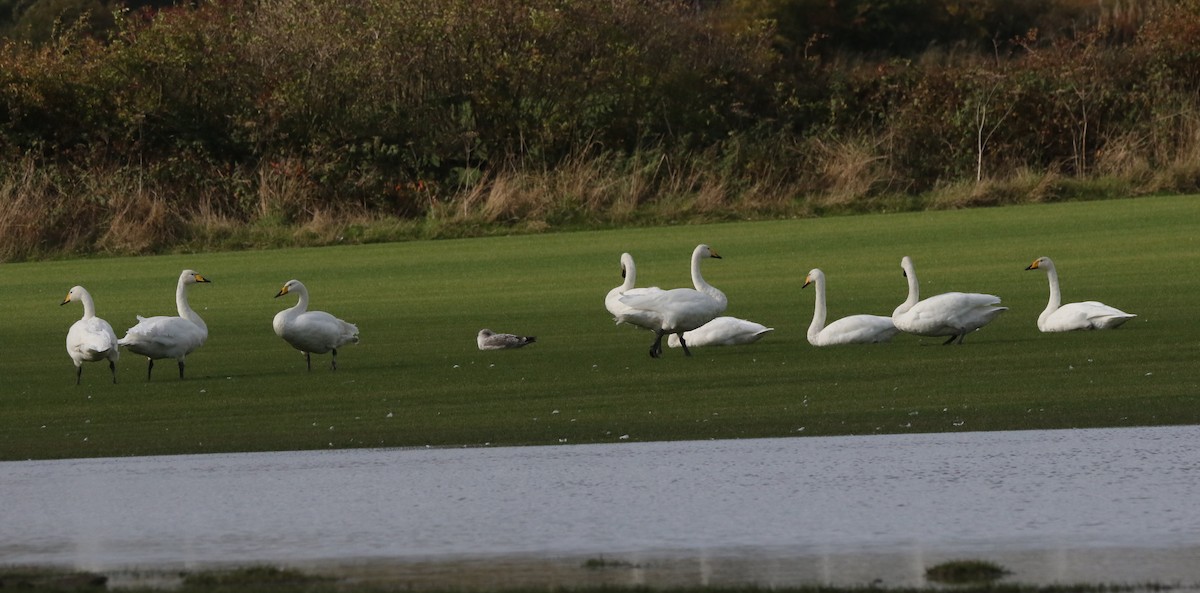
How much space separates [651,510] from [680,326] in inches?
296

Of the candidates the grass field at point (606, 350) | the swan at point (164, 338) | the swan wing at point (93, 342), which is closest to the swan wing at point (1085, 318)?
the grass field at point (606, 350)

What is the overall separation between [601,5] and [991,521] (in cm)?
3025

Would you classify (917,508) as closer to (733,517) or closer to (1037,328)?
(733,517)

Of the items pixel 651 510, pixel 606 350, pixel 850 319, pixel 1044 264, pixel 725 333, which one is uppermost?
pixel 651 510

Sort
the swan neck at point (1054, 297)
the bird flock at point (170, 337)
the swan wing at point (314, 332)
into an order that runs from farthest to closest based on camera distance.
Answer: the swan neck at point (1054, 297), the swan wing at point (314, 332), the bird flock at point (170, 337)

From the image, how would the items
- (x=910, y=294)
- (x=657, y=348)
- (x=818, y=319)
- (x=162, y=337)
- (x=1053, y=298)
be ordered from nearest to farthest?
(x=162, y=337) → (x=657, y=348) → (x=818, y=319) → (x=910, y=294) → (x=1053, y=298)

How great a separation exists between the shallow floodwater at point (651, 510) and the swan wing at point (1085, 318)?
551 centimetres

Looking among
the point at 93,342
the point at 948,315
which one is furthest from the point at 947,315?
the point at 93,342

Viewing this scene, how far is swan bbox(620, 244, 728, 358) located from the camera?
15.4m

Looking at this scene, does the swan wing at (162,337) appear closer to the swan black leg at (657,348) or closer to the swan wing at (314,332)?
the swan wing at (314,332)

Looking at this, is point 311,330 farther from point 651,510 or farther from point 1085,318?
point 651,510

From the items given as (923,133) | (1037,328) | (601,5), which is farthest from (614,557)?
(601,5)

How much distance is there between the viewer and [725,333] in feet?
52.4

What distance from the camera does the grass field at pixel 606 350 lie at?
11.2 m
